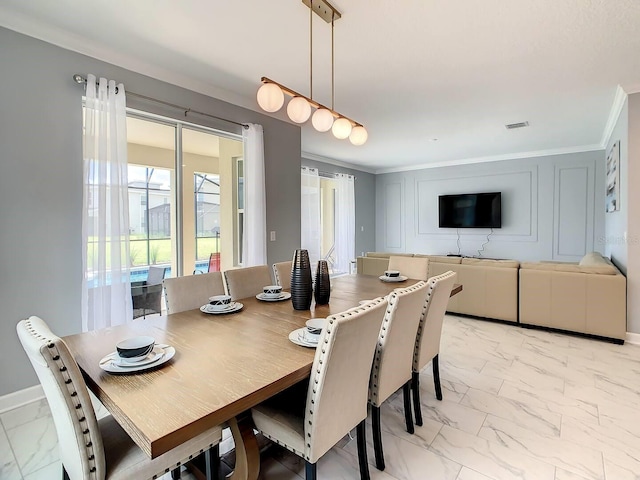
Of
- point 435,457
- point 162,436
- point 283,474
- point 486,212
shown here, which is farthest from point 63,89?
point 486,212

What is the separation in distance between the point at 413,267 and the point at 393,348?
1.65 metres

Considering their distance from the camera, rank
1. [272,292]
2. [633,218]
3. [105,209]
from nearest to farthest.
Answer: [272,292] < [105,209] < [633,218]

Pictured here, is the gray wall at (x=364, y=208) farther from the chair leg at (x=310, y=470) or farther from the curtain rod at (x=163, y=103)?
the chair leg at (x=310, y=470)

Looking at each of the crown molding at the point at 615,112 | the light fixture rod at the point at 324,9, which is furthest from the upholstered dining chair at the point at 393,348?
the crown molding at the point at 615,112

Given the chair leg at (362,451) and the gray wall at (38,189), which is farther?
the gray wall at (38,189)

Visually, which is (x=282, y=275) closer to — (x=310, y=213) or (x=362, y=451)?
(x=362, y=451)

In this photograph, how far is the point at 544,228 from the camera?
6172 mm

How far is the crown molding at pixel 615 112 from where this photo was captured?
3.31 m

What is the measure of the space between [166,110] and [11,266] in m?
1.70

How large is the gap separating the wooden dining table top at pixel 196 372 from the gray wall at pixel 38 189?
112cm

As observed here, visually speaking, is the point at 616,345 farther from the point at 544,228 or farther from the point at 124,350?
the point at 124,350

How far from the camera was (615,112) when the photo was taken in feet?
12.6

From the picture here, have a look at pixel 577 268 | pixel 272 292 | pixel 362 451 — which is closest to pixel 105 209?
pixel 272 292

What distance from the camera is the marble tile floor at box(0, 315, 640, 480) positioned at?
66.8 inches
